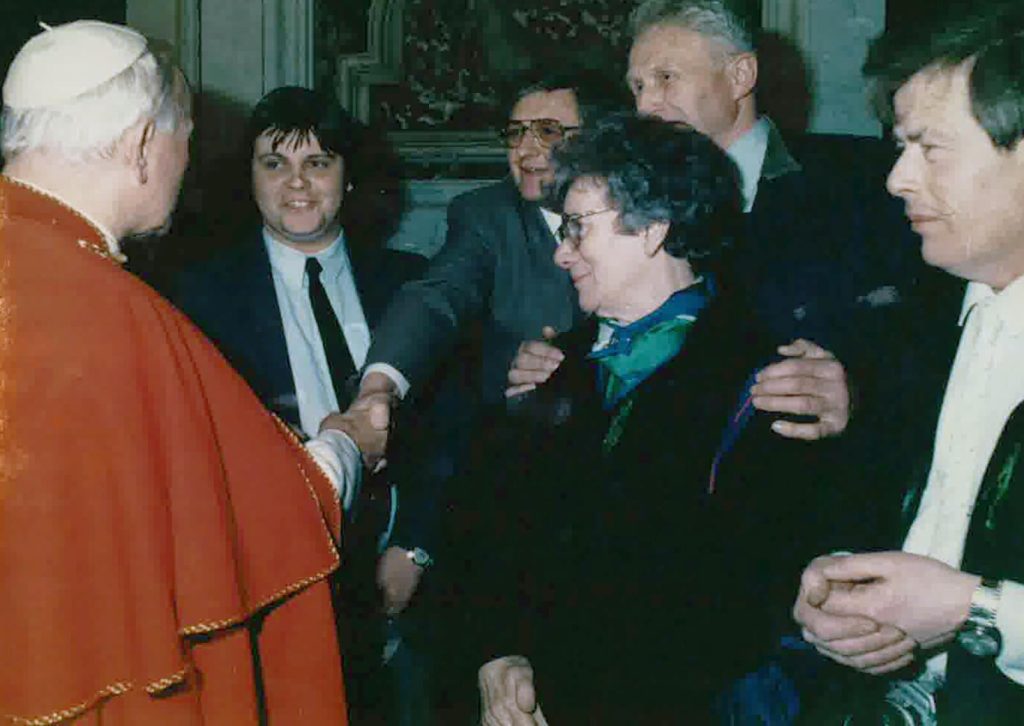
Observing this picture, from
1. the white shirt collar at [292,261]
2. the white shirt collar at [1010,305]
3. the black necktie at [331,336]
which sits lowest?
the black necktie at [331,336]

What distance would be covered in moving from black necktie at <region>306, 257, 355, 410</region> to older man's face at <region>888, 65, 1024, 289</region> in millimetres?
1866

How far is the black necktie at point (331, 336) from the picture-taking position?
3164 millimetres

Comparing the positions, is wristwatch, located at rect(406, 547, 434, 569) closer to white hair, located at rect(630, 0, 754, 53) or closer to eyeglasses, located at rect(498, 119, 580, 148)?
eyeglasses, located at rect(498, 119, 580, 148)

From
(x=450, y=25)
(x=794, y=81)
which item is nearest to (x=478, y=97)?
(x=450, y=25)

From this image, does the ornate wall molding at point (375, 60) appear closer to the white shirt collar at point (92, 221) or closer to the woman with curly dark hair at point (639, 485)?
the woman with curly dark hair at point (639, 485)

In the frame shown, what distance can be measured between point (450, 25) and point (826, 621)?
367 cm

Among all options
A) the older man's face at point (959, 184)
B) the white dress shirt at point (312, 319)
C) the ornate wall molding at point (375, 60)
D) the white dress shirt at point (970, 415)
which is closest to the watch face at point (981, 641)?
the white dress shirt at point (970, 415)

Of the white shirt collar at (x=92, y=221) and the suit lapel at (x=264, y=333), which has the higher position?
the white shirt collar at (x=92, y=221)

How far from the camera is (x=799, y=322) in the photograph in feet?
8.10

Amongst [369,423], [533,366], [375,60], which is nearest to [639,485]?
[533,366]

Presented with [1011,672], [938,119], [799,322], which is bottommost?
[1011,672]

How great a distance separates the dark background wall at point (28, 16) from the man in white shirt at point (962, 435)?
292cm

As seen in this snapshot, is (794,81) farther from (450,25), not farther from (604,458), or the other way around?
(604,458)

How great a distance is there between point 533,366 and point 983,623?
112 cm
